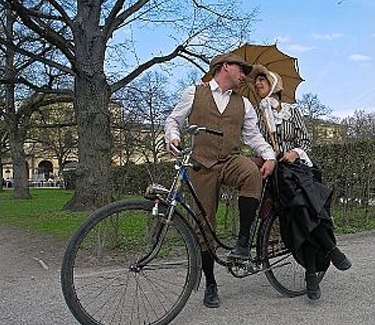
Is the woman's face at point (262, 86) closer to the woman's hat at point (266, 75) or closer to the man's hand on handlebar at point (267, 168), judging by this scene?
the woman's hat at point (266, 75)

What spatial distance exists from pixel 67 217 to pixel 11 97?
579 inches

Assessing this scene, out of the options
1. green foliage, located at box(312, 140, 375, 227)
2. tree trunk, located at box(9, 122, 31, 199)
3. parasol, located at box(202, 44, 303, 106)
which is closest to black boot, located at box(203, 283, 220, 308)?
parasol, located at box(202, 44, 303, 106)

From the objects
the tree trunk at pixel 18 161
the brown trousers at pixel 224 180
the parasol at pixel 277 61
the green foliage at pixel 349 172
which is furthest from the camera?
the tree trunk at pixel 18 161

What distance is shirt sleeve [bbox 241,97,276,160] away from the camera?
452 cm

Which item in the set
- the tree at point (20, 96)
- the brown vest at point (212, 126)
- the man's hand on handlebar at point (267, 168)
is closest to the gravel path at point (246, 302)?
the man's hand on handlebar at point (267, 168)

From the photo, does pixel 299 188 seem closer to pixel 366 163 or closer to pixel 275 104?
pixel 275 104

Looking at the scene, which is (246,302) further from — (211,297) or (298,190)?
(298,190)

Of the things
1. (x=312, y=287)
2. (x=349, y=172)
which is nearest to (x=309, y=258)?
(x=312, y=287)

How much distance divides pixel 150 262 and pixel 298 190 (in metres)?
1.30

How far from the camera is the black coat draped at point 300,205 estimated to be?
4.37 meters

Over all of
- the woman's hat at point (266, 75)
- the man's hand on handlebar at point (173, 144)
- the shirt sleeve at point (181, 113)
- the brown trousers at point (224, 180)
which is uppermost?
the woman's hat at point (266, 75)

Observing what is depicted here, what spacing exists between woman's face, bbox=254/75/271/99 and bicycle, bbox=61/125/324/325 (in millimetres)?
777

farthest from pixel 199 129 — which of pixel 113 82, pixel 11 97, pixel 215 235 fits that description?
pixel 11 97

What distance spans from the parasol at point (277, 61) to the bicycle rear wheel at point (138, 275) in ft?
6.82
